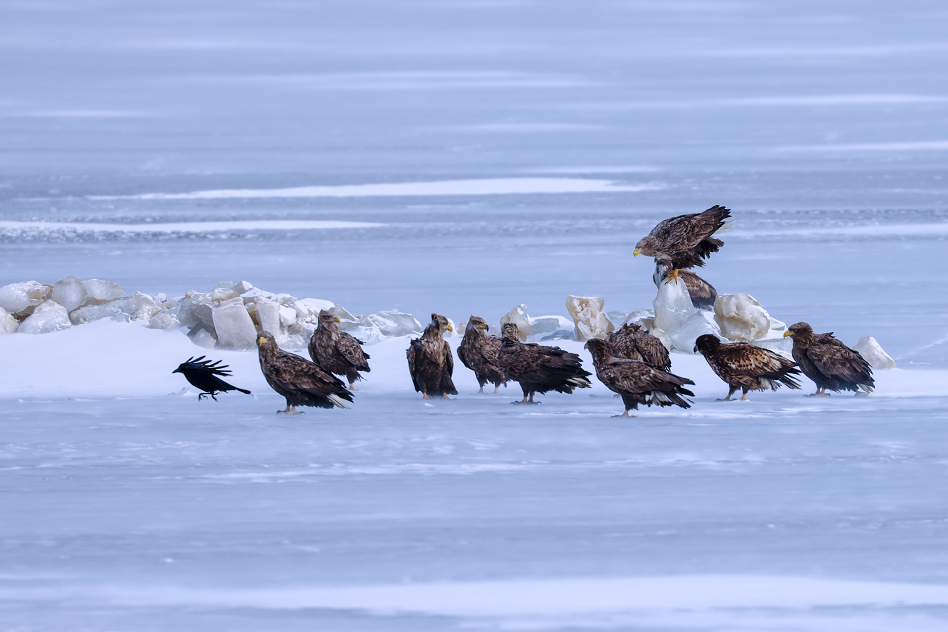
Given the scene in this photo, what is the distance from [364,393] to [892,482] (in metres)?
3.97

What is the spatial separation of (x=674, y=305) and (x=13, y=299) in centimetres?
546

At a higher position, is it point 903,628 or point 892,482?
point 892,482

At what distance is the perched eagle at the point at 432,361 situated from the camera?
27.2ft

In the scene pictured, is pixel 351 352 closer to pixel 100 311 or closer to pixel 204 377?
pixel 204 377

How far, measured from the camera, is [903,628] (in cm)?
407

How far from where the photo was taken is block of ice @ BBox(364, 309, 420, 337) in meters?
10.6

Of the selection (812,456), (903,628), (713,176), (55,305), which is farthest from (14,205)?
(903,628)

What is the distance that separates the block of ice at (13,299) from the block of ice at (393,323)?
9.43ft

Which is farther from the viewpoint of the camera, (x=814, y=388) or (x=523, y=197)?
(x=523, y=197)

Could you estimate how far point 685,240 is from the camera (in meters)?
9.82

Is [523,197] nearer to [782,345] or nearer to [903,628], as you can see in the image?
[782,345]

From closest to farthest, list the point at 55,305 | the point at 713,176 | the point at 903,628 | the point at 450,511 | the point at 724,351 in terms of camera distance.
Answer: the point at 903,628
the point at 450,511
the point at 724,351
the point at 55,305
the point at 713,176

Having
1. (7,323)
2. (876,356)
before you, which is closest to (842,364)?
(876,356)

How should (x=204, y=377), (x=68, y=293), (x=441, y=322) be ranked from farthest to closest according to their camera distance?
1. (x=68, y=293)
2. (x=441, y=322)
3. (x=204, y=377)
